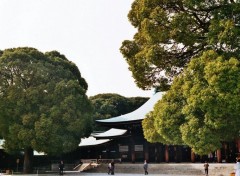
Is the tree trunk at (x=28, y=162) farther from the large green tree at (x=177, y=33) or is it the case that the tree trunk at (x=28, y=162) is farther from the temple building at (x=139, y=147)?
the large green tree at (x=177, y=33)

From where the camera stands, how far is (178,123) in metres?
17.1

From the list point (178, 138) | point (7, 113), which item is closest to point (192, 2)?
point (178, 138)

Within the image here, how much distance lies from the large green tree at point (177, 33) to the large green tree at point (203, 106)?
3.15ft

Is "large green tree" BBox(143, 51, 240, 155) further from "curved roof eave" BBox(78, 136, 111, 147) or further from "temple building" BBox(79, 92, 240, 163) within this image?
"curved roof eave" BBox(78, 136, 111, 147)

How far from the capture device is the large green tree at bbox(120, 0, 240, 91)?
16.4 m

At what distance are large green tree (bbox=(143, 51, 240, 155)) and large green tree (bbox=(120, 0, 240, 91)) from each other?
0.96 m

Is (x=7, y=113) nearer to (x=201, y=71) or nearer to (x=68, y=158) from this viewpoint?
(x=68, y=158)

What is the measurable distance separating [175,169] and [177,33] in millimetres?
19648

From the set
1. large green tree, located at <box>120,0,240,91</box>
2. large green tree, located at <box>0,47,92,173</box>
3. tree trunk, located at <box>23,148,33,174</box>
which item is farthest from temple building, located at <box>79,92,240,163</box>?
large green tree, located at <box>120,0,240,91</box>

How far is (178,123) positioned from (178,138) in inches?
24.2

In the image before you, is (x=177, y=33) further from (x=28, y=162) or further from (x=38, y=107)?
(x=28, y=162)

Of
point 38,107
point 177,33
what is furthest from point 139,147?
point 177,33

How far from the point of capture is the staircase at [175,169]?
30712 millimetres

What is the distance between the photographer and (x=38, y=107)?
3775 centimetres
